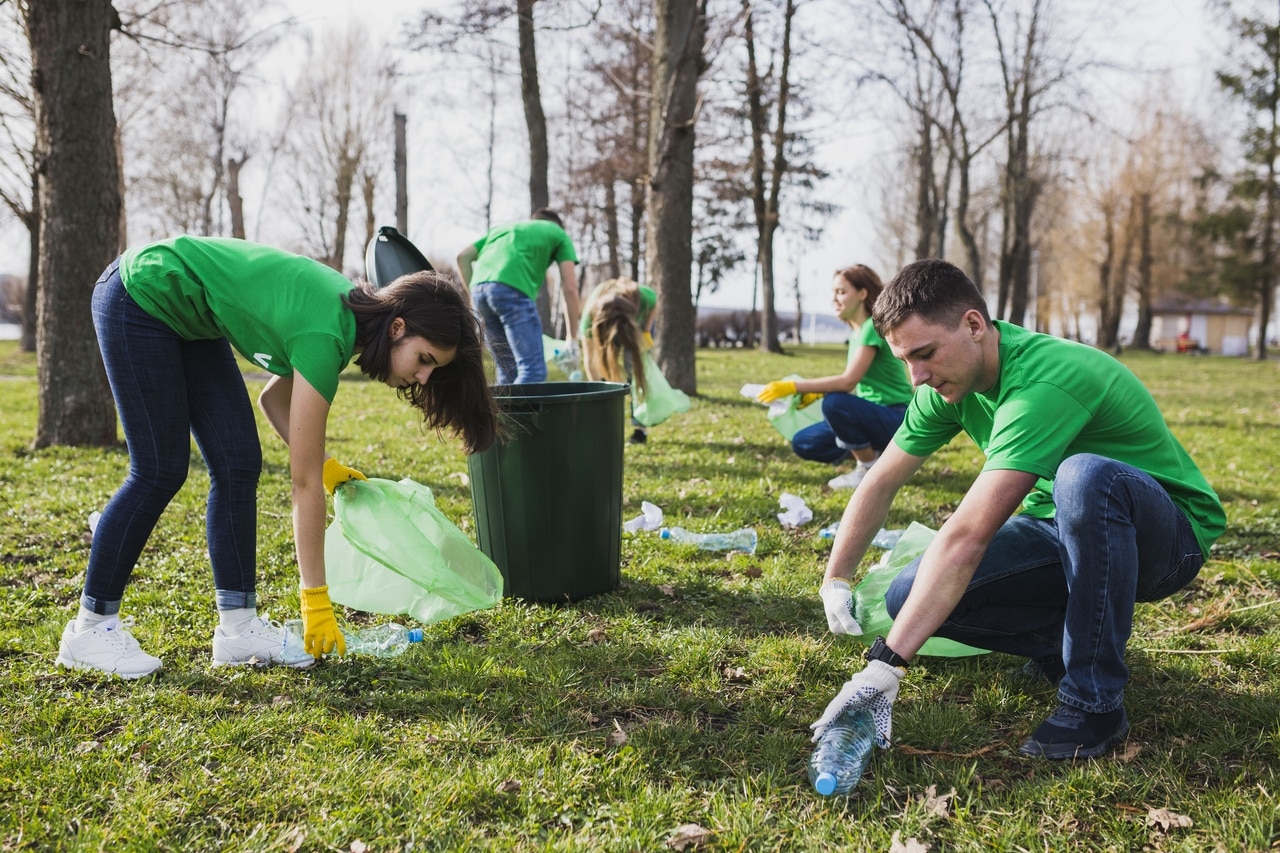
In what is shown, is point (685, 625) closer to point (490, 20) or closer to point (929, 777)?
point (929, 777)

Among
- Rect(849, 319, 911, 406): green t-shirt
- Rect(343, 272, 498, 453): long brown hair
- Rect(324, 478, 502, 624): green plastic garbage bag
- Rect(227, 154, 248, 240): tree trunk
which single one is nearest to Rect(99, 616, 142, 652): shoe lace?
Rect(324, 478, 502, 624): green plastic garbage bag

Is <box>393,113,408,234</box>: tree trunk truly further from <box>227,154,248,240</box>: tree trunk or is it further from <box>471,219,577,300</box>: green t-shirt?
<box>471,219,577,300</box>: green t-shirt

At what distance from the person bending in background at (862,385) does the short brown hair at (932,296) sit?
2.37 m

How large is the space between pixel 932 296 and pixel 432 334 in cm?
124

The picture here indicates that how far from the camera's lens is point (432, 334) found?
91.0 inches

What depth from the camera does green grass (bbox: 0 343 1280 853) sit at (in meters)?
1.85

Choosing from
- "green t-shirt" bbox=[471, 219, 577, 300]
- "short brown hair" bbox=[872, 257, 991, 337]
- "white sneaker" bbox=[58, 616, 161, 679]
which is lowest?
"white sneaker" bbox=[58, 616, 161, 679]

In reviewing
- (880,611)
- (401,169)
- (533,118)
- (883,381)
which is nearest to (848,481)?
(883,381)

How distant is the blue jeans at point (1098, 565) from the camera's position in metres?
2.00

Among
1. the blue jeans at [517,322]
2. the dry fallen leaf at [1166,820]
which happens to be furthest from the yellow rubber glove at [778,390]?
the dry fallen leaf at [1166,820]

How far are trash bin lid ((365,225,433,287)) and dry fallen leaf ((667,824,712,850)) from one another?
241 cm

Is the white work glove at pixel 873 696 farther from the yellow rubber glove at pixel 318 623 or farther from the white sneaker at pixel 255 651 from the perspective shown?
the white sneaker at pixel 255 651

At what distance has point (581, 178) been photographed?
71.7ft

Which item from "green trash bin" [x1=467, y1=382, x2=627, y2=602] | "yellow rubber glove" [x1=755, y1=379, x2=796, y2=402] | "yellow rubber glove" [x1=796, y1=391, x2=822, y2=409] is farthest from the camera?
"yellow rubber glove" [x1=796, y1=391, x2=822, y2=409]
